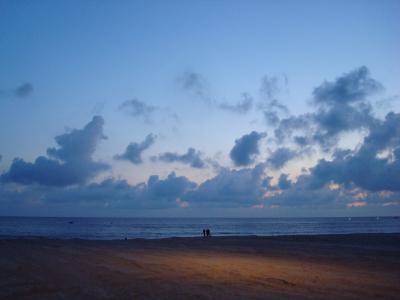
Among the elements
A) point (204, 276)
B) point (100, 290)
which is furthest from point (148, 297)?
point (204, 276)

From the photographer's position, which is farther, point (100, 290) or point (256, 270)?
point (256, 270)

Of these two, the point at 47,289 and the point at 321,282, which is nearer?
the point at 47,289

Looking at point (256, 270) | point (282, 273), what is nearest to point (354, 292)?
point (282, 273)

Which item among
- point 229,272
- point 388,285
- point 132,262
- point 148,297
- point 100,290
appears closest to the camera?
point 148,297

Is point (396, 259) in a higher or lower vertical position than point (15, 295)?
lower

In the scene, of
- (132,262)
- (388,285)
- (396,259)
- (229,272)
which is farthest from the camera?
(396,259)

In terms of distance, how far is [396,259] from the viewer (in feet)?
76.8

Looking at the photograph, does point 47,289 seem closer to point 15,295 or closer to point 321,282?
point 15,295

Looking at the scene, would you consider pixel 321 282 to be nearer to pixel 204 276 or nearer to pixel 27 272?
pixel 204 276

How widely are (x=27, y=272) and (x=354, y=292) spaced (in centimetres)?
1264

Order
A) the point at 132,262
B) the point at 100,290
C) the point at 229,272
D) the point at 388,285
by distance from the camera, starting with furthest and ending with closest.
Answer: the point at 132,262, the point at 229,272, the point at 388,285, the point at 100,290

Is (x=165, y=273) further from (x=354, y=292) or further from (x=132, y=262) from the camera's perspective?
(x=354, y=292)

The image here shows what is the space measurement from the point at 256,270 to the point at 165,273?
14.1ft

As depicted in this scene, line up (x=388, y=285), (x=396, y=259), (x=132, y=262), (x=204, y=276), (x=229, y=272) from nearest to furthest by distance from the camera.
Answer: (x=388, y=285), (x=204, y=276), (x=229, y=272), (x=132, y=262), (x=396, y=259)
